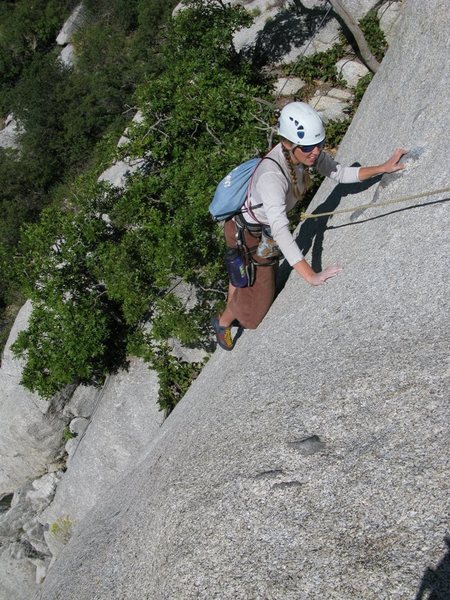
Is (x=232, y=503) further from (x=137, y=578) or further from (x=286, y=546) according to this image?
(x=137, y=578)

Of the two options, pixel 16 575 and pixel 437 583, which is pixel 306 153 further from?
pixel 16 575

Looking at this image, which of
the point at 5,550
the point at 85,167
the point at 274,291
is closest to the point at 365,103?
the point at 274,291

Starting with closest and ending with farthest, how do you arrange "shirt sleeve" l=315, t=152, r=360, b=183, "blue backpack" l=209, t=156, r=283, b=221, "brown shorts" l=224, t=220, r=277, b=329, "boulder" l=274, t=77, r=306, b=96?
"blue backpack" l=209, t=156, r=283, b=221 → "shirt sleeve" l=315, t=152, r=360, b=183 → "brown shorts" l=224, t=220, r=277, b=329 → "boulder" l=274, t=77, r=306, b=96

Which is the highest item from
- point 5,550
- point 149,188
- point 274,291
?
point 149,188

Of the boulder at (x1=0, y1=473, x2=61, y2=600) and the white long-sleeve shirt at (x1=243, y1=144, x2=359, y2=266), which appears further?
the boulder at (x1=0, y1=473, x2=61, y2=600)

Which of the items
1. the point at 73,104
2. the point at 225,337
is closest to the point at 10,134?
the point at 73,104

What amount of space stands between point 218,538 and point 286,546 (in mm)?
636

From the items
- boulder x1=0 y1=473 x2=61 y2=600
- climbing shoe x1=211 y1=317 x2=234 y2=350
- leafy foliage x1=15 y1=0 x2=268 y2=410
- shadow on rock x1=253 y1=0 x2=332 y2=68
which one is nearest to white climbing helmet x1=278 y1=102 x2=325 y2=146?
climbing shoe x1=211 y1=317 x2=234 y2=350

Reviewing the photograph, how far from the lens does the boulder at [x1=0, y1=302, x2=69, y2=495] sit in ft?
36.4

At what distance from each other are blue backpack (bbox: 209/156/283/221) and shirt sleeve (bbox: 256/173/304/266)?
1.39 ft

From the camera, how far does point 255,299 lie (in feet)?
22.2

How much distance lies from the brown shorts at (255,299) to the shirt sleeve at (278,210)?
1325 millimetres

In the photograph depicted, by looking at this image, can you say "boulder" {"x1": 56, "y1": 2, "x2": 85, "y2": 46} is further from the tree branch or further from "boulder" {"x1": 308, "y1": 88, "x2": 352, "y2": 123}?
the tree branch

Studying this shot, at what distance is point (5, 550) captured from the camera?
10.8m
